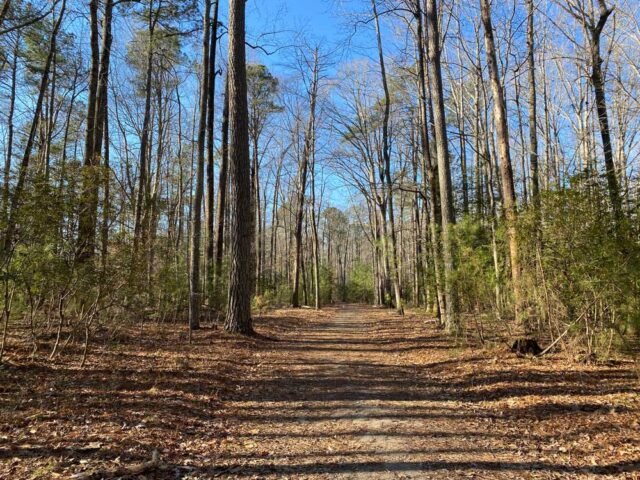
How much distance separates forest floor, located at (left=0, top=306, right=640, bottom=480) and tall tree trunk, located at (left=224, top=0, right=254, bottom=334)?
2092 mm

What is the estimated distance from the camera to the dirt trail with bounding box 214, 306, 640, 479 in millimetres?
3281

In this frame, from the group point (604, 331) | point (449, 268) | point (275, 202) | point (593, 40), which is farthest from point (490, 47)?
point (275, 202)

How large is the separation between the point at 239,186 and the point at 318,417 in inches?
248

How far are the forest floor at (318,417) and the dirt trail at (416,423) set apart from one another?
0.7 inches

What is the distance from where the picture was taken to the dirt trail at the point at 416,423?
129 inches

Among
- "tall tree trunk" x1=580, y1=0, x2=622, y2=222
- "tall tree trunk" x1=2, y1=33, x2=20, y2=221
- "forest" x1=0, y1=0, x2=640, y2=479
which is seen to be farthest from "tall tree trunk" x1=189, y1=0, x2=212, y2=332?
"tall tree trunk" x1=580, y1=0, x2=622, y2=222

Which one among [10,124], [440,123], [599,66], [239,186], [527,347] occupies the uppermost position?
[10,124]

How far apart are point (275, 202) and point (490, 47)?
2200 centimetres

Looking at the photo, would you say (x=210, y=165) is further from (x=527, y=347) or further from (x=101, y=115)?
(x=527, y=347)

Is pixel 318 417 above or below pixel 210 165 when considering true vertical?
below

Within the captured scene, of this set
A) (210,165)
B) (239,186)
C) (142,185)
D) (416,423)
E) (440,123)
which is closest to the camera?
(416,423)

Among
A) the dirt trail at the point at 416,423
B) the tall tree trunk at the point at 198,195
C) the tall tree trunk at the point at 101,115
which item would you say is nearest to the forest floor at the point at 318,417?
the dirt trail at the point at 416,423

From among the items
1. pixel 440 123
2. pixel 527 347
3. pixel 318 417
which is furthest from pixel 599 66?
pixel 318 417

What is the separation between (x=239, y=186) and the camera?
9.57m
